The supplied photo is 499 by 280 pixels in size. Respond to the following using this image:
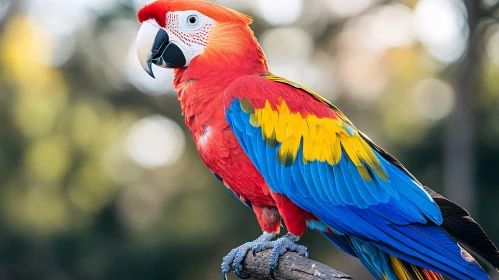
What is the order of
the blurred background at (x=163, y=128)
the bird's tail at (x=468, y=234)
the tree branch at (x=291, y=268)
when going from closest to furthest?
the tree branch at (x=291, y=268) → the bird's tail at (x=468, y=234) → the blurred background at (x=163, y=128)

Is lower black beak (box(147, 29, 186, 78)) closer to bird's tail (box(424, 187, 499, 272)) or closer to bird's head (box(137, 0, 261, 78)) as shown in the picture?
bird's head (box(137, 0, 261, 78))

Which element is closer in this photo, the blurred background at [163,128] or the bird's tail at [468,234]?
the bird's tail at [468,234]

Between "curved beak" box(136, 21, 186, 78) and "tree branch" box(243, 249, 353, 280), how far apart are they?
3.05ft

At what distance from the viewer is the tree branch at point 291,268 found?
87.4 inches

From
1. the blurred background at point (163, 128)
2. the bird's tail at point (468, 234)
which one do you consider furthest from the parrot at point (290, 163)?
the blurred background at point (163, 128)

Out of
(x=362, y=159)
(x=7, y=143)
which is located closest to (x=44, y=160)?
(x=7, y=143)

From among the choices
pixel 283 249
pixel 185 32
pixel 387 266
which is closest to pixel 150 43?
pixel 185 32

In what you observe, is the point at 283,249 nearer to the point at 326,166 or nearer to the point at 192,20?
the point at 326,166

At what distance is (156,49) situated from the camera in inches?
111

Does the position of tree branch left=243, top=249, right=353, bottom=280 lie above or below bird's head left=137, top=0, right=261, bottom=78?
below

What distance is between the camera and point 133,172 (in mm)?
6992

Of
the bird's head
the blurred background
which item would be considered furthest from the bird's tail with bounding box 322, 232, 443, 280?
the blurred background

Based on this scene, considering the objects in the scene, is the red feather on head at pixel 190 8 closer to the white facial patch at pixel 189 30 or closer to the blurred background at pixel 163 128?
the white facial patch at pixel 189 30

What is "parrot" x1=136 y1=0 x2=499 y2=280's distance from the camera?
2.40 meters
